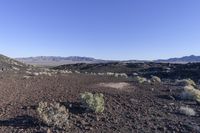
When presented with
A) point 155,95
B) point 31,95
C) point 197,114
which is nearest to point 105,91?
point 155,95

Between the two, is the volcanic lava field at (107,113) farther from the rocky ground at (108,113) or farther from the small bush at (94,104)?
the small bush at (94,104)

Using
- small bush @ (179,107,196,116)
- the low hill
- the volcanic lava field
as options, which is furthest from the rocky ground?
the low hill

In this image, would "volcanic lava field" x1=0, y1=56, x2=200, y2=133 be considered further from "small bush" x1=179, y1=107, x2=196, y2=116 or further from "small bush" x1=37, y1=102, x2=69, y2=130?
"small bush" x1=37, y1=102, x2=69, y2=130

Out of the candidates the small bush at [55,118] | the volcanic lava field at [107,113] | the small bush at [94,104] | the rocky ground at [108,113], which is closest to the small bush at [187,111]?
the volcanic lava field at [107,113]

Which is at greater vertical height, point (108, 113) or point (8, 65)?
point (108, 113)

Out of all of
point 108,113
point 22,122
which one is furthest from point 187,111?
point 22,122

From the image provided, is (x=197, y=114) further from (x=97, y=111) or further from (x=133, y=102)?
(x=97, y=111)

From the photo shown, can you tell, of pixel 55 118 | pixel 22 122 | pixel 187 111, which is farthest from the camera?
pixel 187 111

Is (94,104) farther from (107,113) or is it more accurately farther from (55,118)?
(55,118)

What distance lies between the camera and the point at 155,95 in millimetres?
23594

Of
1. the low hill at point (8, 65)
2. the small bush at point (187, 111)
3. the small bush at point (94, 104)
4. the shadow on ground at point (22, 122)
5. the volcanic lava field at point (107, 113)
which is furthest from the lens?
the low hill at point (8, 65)

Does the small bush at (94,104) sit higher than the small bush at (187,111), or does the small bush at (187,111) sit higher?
the small bush at (94,104)

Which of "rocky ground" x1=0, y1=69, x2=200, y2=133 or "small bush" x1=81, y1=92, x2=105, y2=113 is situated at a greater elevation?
"small bush" x1=81, y1=92, x2=105, y2=113

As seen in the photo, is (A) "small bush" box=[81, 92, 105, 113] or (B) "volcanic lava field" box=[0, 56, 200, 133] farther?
(A) "small bush" box=[81, 92, 105, 113]
